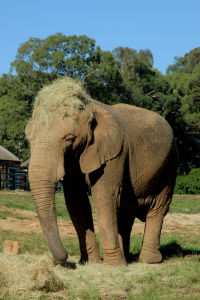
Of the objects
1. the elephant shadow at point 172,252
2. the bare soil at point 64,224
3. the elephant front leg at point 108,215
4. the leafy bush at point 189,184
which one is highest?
the elephant front leg at point 108,215

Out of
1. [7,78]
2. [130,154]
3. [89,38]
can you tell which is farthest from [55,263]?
[7,78]

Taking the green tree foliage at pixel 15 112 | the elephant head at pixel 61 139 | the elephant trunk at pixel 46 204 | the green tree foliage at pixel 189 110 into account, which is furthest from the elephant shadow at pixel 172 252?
the green tree foliage at pixel 189 110

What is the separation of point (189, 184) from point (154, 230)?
1236 inches

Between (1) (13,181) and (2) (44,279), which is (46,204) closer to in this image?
(2) (44,279)

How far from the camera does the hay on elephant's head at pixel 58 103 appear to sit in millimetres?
7199

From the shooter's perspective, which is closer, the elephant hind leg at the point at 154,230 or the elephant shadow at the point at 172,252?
the elephant hind leg at the point at 154,230

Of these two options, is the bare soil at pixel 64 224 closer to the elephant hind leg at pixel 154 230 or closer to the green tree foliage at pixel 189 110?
the elephant hind leg at pixel 154 230

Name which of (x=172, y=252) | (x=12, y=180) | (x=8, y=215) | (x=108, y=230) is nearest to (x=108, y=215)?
(x=108, y=230)

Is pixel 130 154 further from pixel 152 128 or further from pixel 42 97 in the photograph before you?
pixel 42 97

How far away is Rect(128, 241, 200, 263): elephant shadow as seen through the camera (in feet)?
31.4

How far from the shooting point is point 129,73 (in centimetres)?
5047

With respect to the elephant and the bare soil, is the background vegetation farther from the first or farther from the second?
the elephant

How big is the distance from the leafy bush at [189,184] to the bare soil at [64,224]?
18.5m

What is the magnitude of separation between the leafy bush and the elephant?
30.9 metres
